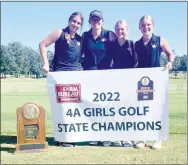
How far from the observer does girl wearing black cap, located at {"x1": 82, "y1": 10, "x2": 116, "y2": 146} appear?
625 cm

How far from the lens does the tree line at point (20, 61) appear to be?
6881cm

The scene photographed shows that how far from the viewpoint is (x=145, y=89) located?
6.21 meters

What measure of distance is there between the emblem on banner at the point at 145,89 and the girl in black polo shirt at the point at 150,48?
331 millimetres

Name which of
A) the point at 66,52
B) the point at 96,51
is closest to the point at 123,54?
the point at 96,51

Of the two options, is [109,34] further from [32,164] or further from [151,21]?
[32,164]

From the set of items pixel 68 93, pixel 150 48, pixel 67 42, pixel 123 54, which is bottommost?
pixel 68 93

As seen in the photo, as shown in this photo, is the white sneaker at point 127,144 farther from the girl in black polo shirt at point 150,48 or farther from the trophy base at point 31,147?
the trophy base at point 31,147

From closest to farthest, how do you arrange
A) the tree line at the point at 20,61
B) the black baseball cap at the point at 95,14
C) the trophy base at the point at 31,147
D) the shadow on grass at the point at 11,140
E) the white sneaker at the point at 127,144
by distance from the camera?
the trophy base at the point at 31,147
the black baseball cap at the point at 95,14
the white sneaker at the point at 127,144
the shadow on grass at the point at 11,140
the tree line at the point at 20,61

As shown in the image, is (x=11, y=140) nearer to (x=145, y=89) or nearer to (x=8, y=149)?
(x=8, y=149)

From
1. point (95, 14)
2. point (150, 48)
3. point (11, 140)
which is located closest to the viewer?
point (95, 14)

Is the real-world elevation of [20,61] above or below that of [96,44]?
above

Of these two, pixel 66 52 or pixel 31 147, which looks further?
pixel 66 52

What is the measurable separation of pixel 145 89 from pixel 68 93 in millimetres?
1466

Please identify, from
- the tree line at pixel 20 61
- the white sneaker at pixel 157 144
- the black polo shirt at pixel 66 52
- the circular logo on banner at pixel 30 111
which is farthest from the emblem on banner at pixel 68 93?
the tree line at pixel 20 61
